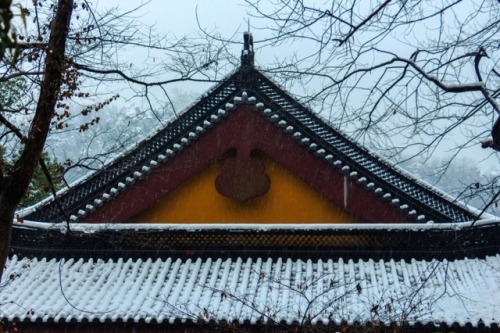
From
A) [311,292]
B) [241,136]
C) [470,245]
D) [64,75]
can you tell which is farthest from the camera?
[241,136]

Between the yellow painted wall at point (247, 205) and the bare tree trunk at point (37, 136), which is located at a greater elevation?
the yellow painted wall at point (247, 205)

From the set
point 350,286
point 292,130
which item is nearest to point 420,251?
point 350,286

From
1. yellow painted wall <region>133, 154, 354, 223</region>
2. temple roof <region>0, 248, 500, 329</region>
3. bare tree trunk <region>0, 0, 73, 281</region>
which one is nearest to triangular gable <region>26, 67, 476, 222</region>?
yellow painted wall <region>133, 154, 354, 223</region>

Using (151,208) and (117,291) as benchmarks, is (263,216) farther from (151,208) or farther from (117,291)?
(117,291)

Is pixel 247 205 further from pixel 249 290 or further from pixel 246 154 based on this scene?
pixel 249 290

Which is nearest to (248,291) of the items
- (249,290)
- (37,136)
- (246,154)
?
(249,290)

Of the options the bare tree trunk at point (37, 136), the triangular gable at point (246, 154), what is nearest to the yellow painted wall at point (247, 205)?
the triangular gable at point (246, 154)

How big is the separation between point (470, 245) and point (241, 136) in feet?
13.1

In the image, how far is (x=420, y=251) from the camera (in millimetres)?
9758

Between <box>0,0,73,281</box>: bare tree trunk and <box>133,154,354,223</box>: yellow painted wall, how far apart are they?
18.3 ft

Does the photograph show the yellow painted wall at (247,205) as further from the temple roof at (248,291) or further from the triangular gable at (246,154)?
the temple roof at (248,291)

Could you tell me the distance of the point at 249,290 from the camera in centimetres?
905

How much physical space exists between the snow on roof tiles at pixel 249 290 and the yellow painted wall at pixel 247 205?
0.84 meters

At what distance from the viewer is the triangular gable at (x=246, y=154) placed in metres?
9.89
